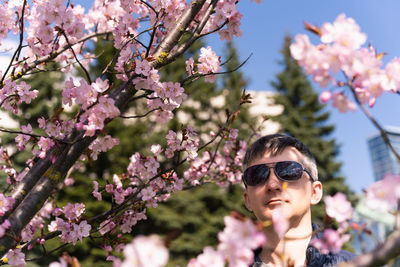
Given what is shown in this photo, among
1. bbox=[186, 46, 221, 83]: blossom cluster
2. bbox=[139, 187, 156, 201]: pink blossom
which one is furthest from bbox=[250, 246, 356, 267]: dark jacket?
bbox=[186, 46, 221, 83]: blossom cluster

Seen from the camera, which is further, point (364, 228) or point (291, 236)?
point (291, 236)

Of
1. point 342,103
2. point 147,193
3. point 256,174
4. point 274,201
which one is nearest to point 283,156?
point 256,174

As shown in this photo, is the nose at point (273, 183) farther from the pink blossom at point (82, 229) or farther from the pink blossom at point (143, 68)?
the pink blossom at point (82, 229)

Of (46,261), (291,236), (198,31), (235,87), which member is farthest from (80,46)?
(235,87)

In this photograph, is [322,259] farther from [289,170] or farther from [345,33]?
[345,33]

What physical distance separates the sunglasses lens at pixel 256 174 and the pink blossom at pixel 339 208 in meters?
1.12

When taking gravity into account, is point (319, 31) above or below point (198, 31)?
below

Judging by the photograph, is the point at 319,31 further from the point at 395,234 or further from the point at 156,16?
the point at 156,16

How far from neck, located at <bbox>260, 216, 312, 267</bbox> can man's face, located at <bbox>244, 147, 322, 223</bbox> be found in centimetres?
7

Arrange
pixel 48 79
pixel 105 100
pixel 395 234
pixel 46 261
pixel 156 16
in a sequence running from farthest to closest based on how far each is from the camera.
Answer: pixel 48 79, pixel 46 261, pixel 156 16, pixel 105 100, pixel 395 234

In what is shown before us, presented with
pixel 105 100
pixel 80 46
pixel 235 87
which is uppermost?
pixel 235 87

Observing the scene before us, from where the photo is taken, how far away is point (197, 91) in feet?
65.9

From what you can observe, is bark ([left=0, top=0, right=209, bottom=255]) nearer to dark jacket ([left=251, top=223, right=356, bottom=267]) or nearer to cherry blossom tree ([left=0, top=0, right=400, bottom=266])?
cherry blossom tree ([left=0, top=0, right=400, bottom=266])

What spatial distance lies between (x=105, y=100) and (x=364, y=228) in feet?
5.34
